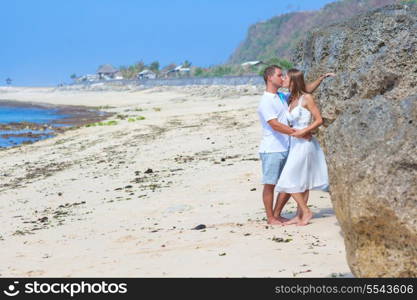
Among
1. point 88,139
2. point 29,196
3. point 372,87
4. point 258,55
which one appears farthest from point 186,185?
point 258,55

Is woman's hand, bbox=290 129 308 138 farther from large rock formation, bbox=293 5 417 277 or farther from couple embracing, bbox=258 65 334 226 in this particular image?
large rock formation, bbox=293 5 417 277

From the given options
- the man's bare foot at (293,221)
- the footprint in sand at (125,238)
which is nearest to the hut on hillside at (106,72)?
the footprint in sand at (125,238)

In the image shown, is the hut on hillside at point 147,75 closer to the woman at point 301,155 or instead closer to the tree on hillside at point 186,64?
the tree on hillside at point 186,64

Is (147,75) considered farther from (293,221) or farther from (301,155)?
(301,155)

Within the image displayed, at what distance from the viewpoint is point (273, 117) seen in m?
7.35

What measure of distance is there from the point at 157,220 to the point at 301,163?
2.12 meters

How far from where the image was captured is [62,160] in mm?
16969

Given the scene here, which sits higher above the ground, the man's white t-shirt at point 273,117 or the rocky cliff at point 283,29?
the rocky cliff at point 283,29

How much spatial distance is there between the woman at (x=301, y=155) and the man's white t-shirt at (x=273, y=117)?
0.10m

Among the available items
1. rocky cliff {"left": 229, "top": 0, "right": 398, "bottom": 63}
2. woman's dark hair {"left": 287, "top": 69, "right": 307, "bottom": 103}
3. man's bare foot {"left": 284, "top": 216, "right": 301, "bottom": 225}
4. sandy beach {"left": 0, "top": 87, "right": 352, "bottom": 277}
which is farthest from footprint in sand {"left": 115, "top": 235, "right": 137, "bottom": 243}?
rocky cliff {"left": 229, "top": 0, "right": 398, "bottom": 63}

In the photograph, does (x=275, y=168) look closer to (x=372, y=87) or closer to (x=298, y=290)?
(x=372, y=87)

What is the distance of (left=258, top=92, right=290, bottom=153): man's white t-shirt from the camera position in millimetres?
7395

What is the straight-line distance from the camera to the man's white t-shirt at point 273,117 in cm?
739

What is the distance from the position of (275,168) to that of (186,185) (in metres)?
3.27
